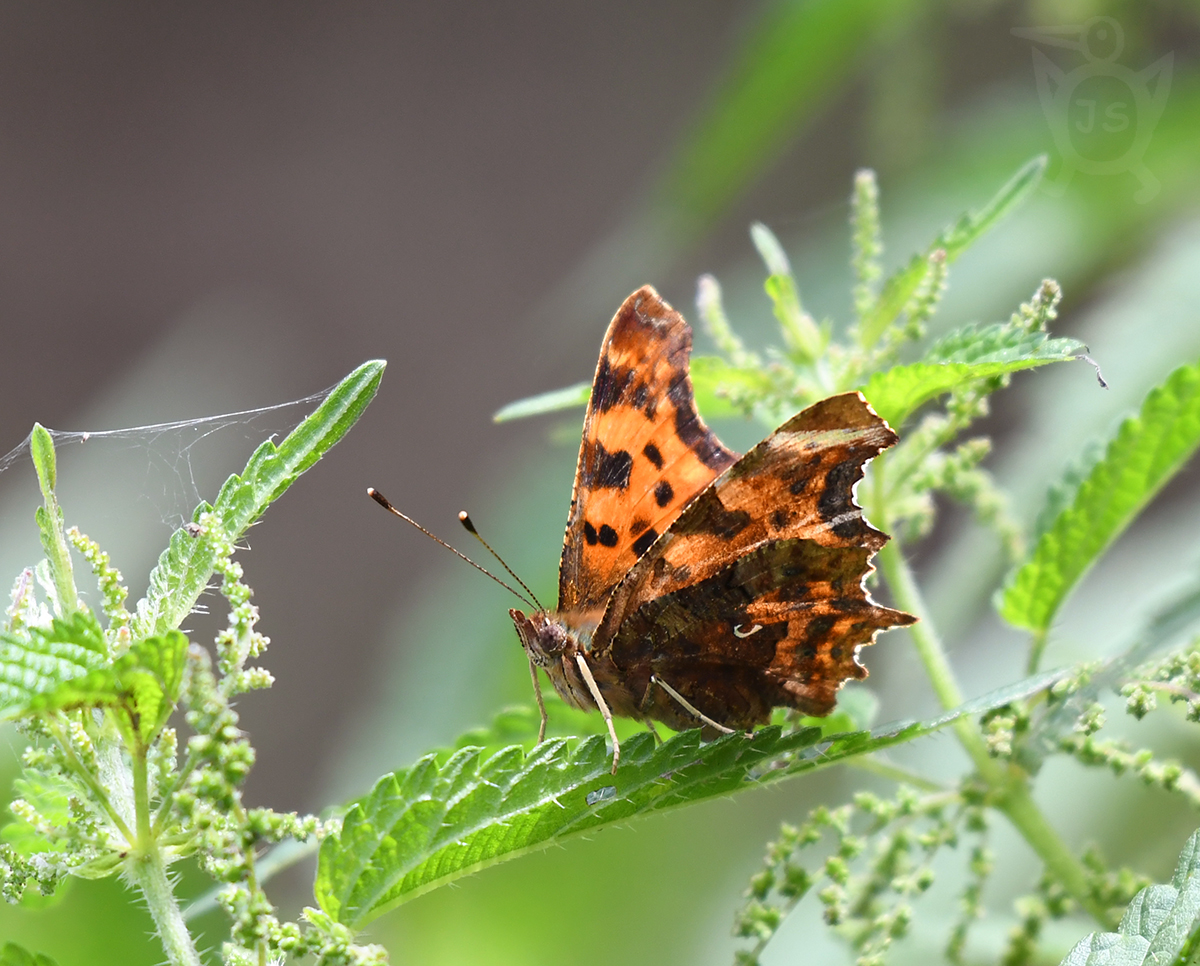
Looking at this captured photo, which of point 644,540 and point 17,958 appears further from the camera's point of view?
point 644,540

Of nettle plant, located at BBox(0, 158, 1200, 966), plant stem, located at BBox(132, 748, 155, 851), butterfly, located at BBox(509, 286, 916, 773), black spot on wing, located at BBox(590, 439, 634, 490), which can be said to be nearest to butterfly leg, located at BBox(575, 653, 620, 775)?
butterfly, located at BBox(509, 286, 916, 773)

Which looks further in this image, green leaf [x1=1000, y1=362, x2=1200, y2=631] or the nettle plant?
green leaf [x1=1000, y1=362, x2=1200, y2=631]

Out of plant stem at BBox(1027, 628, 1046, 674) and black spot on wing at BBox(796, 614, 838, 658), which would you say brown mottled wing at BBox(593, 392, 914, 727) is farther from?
plant stem at BBox(1027, 628, 1046, 674)

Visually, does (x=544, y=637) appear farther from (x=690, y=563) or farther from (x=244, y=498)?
(x=244, y=498)

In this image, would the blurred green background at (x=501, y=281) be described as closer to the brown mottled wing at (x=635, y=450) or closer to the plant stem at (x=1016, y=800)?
the plant stem at (x=1016, y=800)

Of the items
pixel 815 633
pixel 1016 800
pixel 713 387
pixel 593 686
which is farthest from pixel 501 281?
pixel 1016 800
